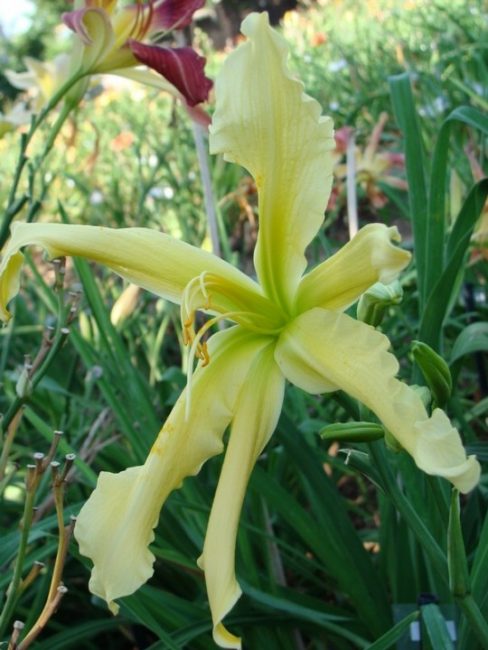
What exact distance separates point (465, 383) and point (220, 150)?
1.60 metres

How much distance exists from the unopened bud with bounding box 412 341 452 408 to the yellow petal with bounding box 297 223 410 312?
8 centimetres

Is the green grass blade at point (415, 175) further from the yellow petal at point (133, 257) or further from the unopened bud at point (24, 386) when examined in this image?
the unopened bud at point (24, 386)

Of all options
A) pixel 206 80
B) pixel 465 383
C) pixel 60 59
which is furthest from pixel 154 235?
pixel 465 383

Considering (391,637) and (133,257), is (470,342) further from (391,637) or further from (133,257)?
(133,257)

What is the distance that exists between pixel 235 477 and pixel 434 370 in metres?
0.21

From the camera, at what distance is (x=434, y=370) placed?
770 mm

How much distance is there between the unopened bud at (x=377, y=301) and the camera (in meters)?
0.80

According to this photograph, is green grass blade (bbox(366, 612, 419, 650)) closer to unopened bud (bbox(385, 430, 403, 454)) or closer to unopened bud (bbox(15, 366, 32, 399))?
unopened bud (bbox(385, 430, 403, 454))

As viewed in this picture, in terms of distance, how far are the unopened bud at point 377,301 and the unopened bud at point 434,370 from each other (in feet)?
0.17

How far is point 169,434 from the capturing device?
0.82 meters

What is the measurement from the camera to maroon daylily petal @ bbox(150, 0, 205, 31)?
148cm

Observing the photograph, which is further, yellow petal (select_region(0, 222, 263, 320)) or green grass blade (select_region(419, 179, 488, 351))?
green grass blade (select_region(419, 179, 488, 351))

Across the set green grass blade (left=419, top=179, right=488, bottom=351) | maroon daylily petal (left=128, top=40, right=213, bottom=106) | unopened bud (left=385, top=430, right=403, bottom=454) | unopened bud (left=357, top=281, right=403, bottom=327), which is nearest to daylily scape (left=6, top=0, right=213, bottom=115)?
maroon daylily petal (left=128, top=40, right=213, bottom=106)

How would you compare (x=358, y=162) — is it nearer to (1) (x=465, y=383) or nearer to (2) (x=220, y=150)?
(1) (x=465, y=383)
